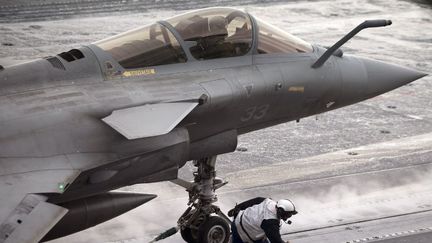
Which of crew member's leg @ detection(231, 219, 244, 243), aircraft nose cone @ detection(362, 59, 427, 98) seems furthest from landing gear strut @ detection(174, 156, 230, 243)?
aircraft nose cone @ detection(362, 59, 427, 98)

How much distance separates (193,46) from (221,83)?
0.66 metres

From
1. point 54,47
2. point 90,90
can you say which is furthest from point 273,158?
point 54,47

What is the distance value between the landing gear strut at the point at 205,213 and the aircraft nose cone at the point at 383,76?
2.54 metres

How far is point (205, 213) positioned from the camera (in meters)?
11.7

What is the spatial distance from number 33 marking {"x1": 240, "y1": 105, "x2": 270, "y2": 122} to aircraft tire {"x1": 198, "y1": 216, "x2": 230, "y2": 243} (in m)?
1.45

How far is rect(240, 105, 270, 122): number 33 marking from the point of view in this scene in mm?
11188

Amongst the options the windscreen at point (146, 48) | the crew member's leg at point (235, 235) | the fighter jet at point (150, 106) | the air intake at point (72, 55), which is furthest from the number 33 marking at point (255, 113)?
the air intake at point (72, 55)

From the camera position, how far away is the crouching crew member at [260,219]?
1021cm

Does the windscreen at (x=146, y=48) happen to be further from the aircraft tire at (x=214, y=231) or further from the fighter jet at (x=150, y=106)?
the aircraft tire at (x=214, y=231)

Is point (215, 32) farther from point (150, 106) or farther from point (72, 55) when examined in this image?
point (72, 55)

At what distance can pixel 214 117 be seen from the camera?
1079cm

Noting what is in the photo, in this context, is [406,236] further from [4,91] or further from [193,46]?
[4,91]

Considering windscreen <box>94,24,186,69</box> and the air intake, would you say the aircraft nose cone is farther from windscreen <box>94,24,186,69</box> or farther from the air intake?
the air intake

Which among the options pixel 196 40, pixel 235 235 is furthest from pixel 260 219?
pixel 196 40
